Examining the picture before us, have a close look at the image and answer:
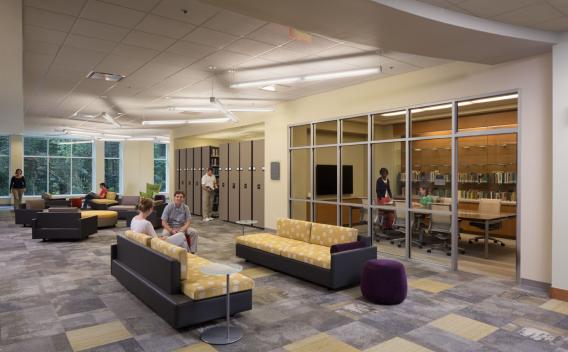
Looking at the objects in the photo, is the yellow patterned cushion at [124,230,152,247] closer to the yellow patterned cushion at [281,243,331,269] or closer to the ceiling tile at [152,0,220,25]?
the yellow patterned cushion at [281,243,331,269]

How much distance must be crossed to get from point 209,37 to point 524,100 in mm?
4391

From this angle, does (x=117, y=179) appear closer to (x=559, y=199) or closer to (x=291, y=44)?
(x=291, y=44)

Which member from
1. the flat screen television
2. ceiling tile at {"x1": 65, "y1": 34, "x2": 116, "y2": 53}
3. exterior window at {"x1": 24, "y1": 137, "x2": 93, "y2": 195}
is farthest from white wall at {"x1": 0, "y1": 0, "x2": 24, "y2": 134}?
exterior window at {"x1": 24, "y1": 137, "x2": 93, "y2": 195}

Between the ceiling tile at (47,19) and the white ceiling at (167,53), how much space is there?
11 millimetres

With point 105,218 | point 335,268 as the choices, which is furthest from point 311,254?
point 105,218

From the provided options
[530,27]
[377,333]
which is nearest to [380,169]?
[530,27]

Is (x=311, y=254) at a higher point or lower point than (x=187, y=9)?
lower

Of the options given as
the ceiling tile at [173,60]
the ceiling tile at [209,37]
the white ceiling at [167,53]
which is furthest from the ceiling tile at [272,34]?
the ceiling tile at [173,60]

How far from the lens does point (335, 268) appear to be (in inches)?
189

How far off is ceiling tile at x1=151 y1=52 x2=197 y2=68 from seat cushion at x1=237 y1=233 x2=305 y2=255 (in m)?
3.08

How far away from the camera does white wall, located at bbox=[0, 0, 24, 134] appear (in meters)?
4.06

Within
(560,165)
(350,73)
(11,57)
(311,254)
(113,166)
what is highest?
(11,57)

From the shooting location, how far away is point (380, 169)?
7668mm

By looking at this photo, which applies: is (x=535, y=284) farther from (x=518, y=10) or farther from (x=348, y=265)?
(x=518, y=10)
